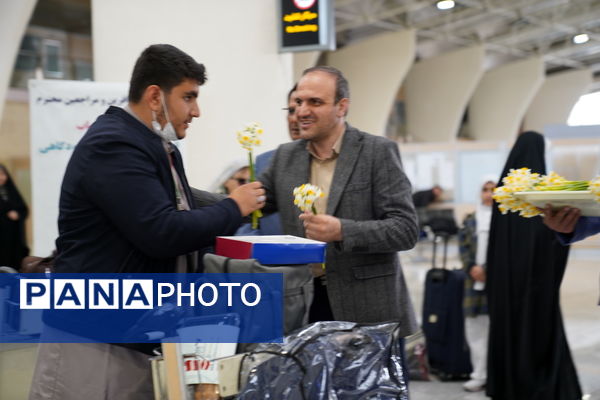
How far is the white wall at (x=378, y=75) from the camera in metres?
17.5

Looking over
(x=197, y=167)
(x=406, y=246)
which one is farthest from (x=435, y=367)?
(x=406, y=246)

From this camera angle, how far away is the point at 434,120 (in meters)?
21.1

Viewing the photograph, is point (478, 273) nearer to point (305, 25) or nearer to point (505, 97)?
point (305, 25)

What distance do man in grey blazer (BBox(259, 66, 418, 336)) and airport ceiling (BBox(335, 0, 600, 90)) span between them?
46.6ft

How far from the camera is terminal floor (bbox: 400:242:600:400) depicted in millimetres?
5285

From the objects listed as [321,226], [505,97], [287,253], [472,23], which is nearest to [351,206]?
[321,226]

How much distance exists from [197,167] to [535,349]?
3.68 m

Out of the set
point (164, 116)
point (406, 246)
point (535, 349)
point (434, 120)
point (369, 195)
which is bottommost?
point (535, 349)

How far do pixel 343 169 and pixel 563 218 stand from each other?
96 cm

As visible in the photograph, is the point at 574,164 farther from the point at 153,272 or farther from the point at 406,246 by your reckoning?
the point at 153,272

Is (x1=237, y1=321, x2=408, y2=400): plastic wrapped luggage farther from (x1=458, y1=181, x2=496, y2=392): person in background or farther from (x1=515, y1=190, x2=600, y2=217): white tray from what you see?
(x1=458, y1=181, x2=496, y2=392): person in background

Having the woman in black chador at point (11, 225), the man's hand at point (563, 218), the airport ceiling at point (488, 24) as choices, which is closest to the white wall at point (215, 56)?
the woman in black chador at point (11, 225)

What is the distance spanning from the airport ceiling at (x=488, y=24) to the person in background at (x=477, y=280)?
11.4m

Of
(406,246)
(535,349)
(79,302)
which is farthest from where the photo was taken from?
(535,349)
